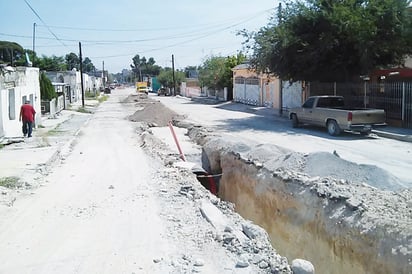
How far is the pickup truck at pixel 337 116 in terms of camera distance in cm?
1964

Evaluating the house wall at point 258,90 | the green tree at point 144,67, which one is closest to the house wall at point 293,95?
the house wall at point 258,90

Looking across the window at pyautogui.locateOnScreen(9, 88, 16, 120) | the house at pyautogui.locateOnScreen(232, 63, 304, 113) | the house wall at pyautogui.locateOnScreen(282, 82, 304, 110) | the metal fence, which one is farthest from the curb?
the window at pyautogui.locateOnScreen(9, 88, 16, 120)

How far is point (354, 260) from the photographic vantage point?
21.7ft

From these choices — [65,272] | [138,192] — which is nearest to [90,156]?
[138,192]

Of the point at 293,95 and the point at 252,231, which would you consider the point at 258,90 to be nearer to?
the point at 293,95

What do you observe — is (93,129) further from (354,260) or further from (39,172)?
(354,260)

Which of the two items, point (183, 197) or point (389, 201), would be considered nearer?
point (389, 201)

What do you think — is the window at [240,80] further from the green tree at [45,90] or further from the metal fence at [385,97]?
the metal fence at [385,97]

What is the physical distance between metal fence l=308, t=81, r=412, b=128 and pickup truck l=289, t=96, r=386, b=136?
1.93 metres

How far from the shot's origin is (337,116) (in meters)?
20.4

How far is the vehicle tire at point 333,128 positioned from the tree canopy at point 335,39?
465cm

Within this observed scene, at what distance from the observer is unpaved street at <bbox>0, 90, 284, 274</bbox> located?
5922 mm

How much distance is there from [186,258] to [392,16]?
2091 centimetres

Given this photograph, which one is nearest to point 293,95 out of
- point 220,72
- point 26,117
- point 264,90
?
point 264,90
